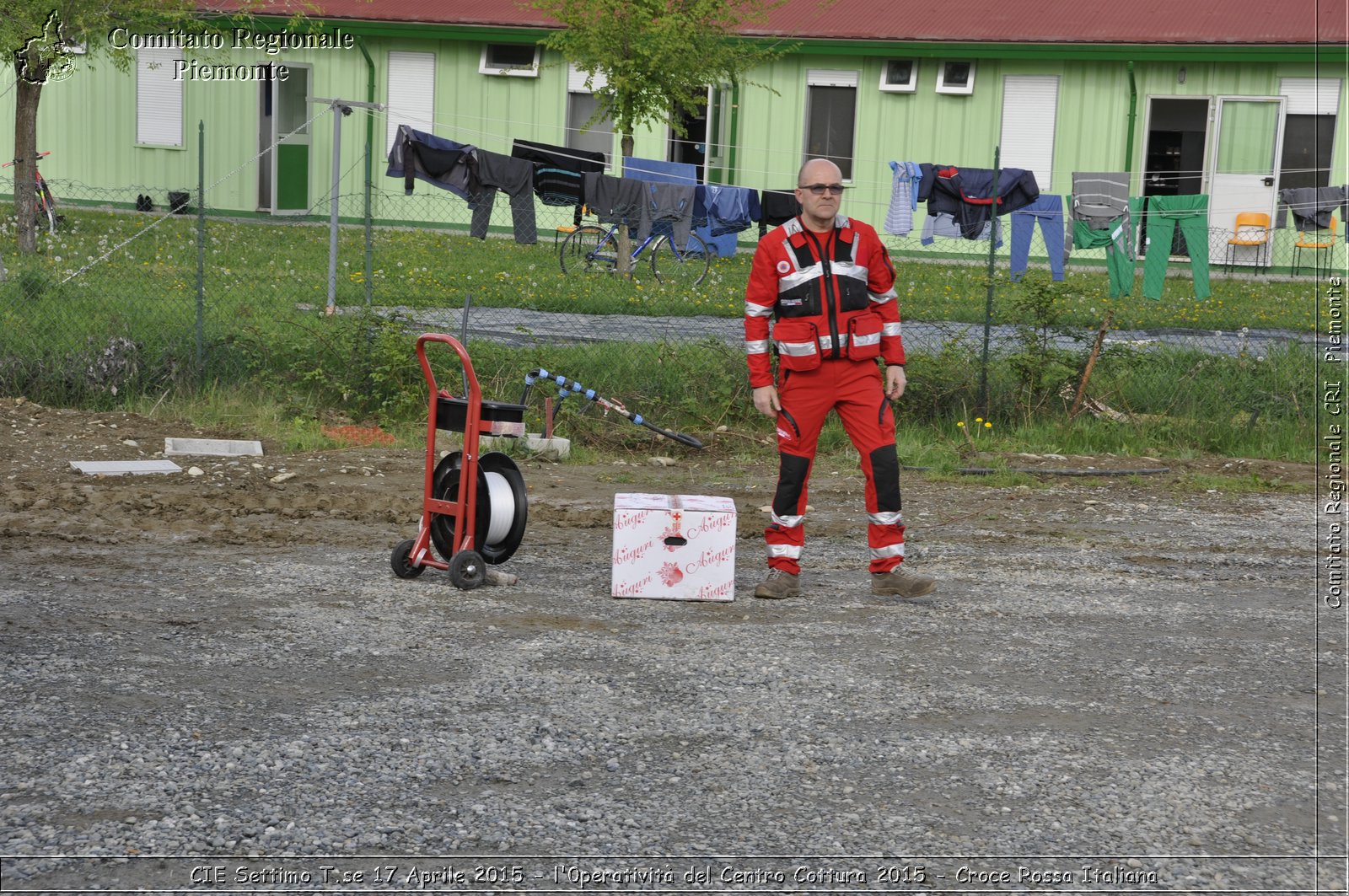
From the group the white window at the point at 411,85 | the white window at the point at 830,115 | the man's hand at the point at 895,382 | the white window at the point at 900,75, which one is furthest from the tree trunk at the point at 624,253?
the man's hand at the point at 895,382

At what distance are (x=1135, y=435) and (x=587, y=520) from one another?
16.0 feet

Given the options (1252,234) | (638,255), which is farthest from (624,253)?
(1252,234)

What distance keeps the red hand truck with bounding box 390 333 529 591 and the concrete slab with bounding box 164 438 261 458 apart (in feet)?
10.9

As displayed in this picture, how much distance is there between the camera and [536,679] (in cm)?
531

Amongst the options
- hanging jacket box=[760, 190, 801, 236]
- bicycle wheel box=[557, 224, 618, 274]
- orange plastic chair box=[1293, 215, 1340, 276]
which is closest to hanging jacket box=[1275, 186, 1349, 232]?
orange plastic chair box=[1293, 215, 1340, 276]

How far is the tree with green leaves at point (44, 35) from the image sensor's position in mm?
17281

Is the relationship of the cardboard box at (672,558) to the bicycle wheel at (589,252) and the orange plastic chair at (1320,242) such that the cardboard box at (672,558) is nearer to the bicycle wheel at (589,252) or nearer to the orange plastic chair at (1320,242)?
the bicycle wheel at (589,252)

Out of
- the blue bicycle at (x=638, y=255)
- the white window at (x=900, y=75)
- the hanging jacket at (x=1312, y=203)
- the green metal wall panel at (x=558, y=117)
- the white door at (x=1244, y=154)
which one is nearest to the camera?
the blue bicycle at (x=638, y=255)

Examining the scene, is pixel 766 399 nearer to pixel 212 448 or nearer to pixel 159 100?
pixel 212 448

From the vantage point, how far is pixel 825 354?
22.1 ft

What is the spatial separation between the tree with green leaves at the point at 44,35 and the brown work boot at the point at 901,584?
1415 centimetres

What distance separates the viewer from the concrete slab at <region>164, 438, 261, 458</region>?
984cm

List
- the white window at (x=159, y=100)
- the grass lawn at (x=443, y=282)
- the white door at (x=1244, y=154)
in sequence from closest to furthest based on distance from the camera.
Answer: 1. the grass lawn at (x=443, y=282)
2. the white door at (x=1244, y=154)
3. the white window at (x=159, y=100)

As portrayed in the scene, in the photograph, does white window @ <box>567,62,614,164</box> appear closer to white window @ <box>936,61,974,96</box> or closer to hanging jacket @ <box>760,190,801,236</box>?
white window @ <box>936,61,974,96</box>
